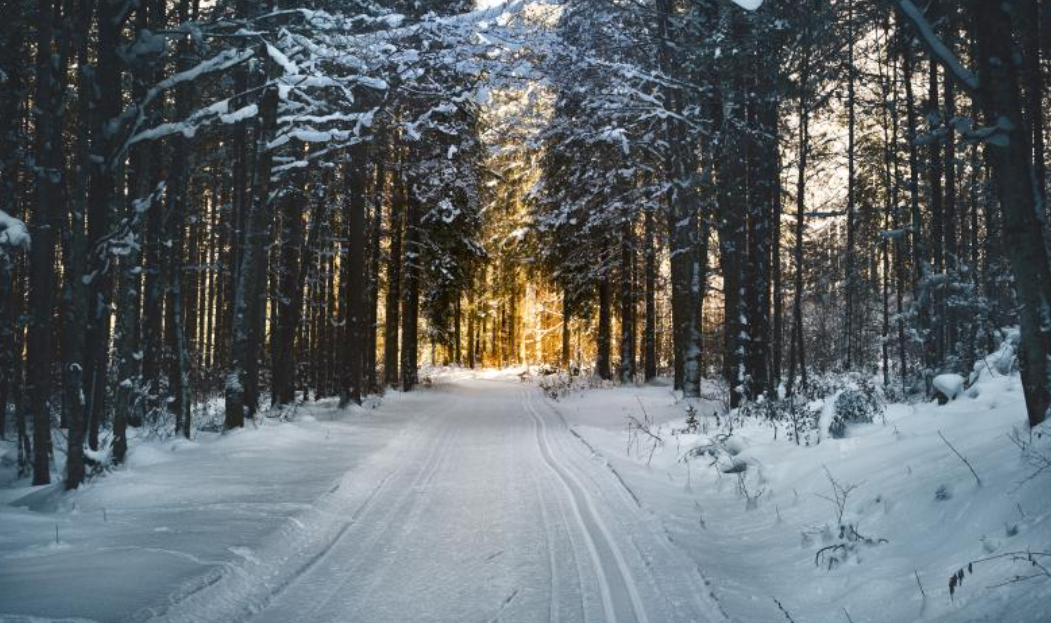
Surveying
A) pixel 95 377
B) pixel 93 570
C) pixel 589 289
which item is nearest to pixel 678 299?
pixel 589 289

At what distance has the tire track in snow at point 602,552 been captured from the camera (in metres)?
4.50

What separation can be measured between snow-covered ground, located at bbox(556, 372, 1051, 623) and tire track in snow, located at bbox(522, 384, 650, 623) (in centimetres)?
69

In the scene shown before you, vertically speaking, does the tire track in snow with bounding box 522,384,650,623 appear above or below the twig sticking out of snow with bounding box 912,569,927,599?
below

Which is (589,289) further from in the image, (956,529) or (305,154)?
(956,529)

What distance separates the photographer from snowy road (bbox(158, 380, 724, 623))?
451 centimetres

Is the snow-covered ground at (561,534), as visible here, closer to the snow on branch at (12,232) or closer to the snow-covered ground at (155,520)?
the snow-covered ground at (155,520)

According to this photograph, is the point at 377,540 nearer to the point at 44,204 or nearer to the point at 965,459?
the point at 965,459

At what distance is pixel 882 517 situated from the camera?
18.2 feet

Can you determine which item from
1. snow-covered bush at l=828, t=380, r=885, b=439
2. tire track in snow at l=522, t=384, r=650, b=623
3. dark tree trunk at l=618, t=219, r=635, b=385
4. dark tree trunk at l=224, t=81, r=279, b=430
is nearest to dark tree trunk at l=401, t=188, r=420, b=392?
dark tree trunk at l=618, t=219, r=635, b=385

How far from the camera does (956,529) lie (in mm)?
4758

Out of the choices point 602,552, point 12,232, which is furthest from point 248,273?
point 602,552

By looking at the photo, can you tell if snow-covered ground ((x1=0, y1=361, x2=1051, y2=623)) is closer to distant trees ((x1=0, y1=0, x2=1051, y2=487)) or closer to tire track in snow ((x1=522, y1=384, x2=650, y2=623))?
tire track in snow ((x1=522, y1=384, x2=650, y2=623))

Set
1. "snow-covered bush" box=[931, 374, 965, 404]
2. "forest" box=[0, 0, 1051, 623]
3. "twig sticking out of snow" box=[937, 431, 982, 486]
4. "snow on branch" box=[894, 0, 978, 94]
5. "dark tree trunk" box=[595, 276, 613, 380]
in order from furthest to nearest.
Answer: "dark tree trunk" box=[595, 276, 613, 380], "snow-covered bush" box=[931, 374, 965, 404], "forest" box=[0, 0, 1051, 623], "snow on branch" box=[894, 0, 978, 94], "twig sticking out of snow" box=[937, 431, 982, 486]

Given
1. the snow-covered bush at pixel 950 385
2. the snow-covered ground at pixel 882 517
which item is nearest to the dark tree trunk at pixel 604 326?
the snow-covered ground at pixel 882 517
